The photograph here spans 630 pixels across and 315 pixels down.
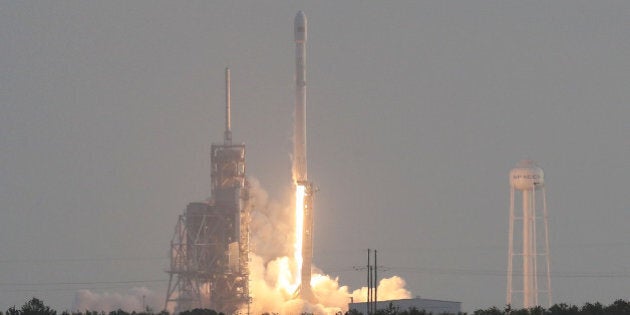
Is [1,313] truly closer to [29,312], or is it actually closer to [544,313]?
[29,312]

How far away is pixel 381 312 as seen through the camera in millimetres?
190750

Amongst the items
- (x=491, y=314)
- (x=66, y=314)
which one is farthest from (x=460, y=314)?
(x=66, y=314)

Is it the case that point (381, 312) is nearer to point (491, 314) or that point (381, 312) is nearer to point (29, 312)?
point (491, 314)

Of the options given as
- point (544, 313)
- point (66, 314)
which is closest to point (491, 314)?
point (544, 313)

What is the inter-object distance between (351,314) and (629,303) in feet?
74.9

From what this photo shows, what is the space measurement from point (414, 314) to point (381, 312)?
3.02 m

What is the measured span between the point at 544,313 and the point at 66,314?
1533 inches

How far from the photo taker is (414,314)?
18912 centimetres

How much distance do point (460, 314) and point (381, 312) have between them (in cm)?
1141

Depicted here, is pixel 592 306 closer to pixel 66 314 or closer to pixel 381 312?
pixel 381 312

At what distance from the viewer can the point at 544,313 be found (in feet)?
620

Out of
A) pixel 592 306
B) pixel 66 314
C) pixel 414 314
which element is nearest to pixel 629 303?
pixel 592 306

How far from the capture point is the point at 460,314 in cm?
19988

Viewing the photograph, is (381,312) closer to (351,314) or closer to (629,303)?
(351,314)
